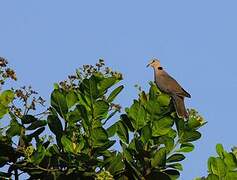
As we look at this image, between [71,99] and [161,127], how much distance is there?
80 centimetres

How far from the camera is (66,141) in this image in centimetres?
484

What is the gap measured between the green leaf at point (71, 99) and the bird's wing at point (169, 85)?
3711 millimetres

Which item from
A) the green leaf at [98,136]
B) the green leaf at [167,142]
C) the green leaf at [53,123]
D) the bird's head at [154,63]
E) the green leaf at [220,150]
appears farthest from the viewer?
the bird's head at [154,63]

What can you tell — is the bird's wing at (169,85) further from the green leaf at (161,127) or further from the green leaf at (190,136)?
the green leaf at (161,127)

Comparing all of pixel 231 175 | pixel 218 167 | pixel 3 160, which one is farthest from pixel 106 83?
Result: pixel 231 175

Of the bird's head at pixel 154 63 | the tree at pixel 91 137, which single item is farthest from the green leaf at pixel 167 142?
the bird's head at pixel 154 63

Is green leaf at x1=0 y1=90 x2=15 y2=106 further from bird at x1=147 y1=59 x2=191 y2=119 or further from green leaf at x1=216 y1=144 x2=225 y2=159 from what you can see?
bird at x1=147 y1=59 x2=191 y2=119

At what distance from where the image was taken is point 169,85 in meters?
9.44

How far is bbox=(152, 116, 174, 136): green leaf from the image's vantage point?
5.26 m

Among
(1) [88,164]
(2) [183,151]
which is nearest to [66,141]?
(1) [88,164]

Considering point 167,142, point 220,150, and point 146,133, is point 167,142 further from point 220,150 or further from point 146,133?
point 220,150

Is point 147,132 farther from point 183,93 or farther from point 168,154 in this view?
point 183,93

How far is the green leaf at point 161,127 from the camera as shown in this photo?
17.3ft

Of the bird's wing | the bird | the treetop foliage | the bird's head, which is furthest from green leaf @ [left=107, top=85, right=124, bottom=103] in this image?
the bird's head
